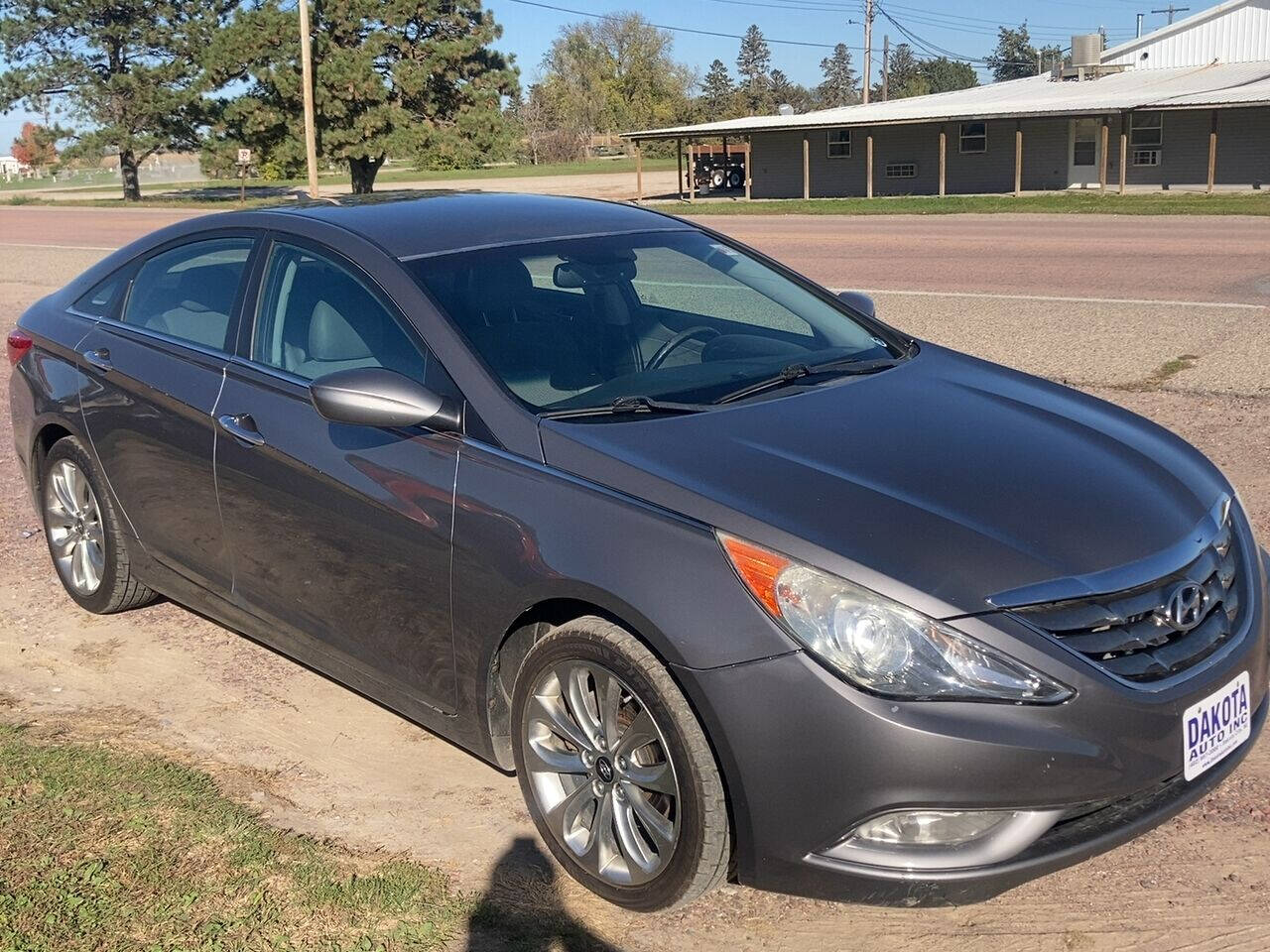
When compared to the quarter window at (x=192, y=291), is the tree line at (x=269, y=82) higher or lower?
higher

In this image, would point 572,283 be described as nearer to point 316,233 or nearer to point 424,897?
point 316,233

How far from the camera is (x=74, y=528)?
18.0 feet

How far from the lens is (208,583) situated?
4.60 m

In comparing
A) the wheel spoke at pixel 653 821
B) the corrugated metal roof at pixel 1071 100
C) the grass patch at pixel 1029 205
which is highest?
the corrugated metal roof at pixel 1071 100

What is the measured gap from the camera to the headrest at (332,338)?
4090mm

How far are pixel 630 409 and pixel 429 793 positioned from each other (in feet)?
4.22

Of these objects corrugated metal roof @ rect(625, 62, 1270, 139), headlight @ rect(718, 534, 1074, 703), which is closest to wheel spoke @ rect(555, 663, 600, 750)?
headlight @ rect(718, 534, 1074, 703)

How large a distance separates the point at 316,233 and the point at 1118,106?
35.3 m

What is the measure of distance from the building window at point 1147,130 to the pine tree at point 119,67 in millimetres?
36130

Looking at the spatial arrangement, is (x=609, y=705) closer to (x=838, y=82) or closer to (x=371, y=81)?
(x=371, y=81)

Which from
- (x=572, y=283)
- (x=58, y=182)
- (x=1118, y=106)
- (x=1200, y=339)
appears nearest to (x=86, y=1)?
(x=58, y=182)

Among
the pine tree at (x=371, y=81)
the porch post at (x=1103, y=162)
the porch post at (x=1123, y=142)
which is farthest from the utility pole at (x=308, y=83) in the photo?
the porch post at (x=1123, y=142)

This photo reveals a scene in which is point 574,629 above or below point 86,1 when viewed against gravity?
below

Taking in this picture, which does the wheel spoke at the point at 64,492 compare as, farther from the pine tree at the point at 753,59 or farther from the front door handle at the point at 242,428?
the pine tree at the point at 753,59
